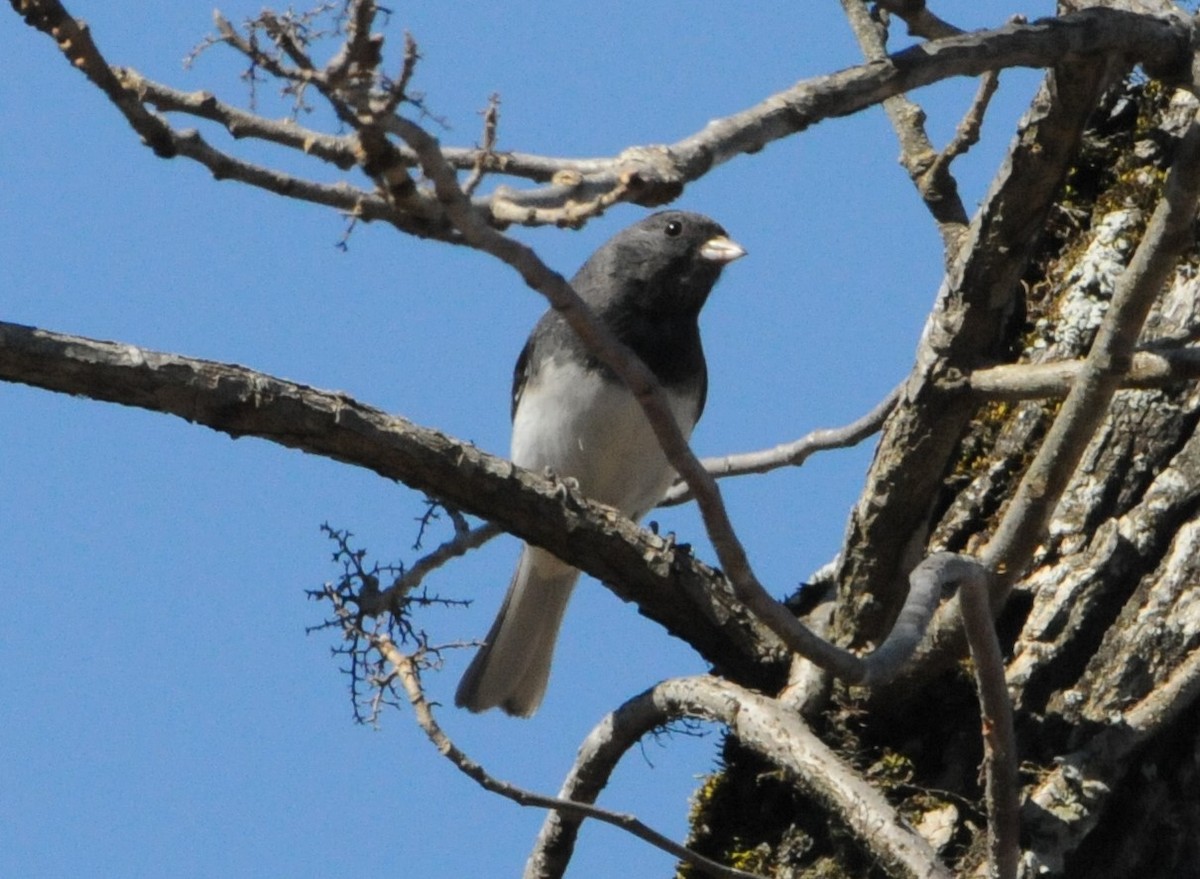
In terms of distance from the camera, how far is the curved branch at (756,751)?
271 cm

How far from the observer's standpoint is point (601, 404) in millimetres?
4727

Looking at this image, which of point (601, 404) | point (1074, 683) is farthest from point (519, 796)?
point (601, 404)

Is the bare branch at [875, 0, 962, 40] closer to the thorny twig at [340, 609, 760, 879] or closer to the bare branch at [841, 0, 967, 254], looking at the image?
the bare branch at [841, 0, 967, 254]

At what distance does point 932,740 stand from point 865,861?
0.97 ft

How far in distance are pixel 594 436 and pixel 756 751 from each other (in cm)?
180

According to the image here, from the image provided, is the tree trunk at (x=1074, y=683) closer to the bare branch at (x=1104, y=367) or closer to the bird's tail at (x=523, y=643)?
the bare branch at (x=1104, y=367)

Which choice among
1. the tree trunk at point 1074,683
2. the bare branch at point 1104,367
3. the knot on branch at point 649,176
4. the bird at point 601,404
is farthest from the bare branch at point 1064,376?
the bird at point 601,404

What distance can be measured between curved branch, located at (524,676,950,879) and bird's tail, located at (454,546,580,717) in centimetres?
117

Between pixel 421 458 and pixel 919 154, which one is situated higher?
pixel 919 154

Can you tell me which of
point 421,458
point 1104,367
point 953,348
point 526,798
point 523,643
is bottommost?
point 526,798

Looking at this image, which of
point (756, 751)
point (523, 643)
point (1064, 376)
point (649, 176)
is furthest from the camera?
point (523, 643)

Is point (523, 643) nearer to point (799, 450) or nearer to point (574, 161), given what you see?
point (799, 450)

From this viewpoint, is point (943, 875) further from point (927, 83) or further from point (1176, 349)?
point (927, 83)

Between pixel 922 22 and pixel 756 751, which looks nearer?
pixel 756 751
